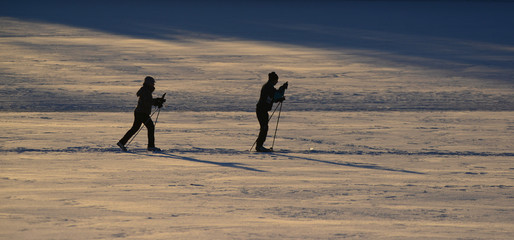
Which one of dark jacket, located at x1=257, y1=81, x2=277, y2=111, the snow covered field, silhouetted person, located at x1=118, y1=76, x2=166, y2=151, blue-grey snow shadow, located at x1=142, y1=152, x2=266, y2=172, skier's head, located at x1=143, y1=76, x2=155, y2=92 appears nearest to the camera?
the snow covered field

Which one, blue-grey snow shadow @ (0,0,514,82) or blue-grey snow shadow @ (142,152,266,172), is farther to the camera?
blue-grey snow shadow @ (0,0,514,82)

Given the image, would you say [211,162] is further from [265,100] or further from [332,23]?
[332,23]

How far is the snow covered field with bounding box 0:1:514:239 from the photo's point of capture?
730 cm

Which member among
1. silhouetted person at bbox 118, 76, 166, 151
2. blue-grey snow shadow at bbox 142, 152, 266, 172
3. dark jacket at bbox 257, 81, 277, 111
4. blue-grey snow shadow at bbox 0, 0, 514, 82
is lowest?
blue-grey snow shadow at bbox 142, 152, 266, 172

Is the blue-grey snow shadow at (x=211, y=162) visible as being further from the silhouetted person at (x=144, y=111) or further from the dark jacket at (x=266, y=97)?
the dark jacket at (x=266, y=97)

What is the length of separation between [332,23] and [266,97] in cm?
1844

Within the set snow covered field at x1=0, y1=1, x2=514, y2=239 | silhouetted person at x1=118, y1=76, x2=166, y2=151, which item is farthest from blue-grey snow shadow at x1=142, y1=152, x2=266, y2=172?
silhouetted person at x1=118, y1=76, x2=166, y2=151

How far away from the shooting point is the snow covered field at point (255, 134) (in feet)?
24.0

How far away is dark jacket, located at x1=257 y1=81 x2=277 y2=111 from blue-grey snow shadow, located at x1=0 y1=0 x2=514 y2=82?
8.78 meters

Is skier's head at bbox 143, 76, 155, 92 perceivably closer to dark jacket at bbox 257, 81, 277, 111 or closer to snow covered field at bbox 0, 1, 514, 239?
snow covered field at bbox 0, 1, 514, 239

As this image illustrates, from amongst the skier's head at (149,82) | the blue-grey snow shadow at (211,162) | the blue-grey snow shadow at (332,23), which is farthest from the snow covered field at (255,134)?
the skier's head at (149,82)

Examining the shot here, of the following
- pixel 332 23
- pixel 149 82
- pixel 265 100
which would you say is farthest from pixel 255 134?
pixel 332 23

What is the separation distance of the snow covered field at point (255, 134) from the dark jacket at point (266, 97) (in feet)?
2.11

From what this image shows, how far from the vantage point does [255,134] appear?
1179cm
